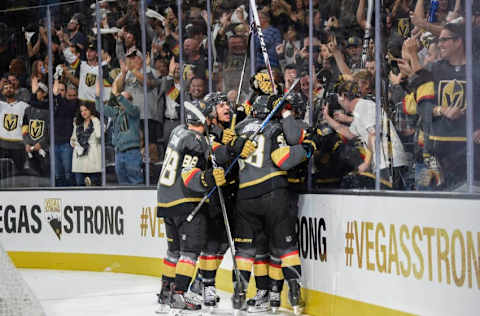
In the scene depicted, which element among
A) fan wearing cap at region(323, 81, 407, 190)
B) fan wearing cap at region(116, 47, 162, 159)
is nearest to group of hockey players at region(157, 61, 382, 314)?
fan wearing cap at region(323, 81, 407, 190)

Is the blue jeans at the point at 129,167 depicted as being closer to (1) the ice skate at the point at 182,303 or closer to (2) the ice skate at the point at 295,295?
(1) the ice skate at the point at 182,303

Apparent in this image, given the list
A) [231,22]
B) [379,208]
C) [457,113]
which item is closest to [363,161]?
[379,208]

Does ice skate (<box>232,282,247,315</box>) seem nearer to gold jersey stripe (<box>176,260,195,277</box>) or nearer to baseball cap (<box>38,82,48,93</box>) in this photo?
gold jersey stripe (<box>176,260,195,277</box>)

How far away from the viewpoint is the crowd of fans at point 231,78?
4.85m

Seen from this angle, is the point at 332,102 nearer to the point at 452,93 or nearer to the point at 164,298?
the point at 452,93

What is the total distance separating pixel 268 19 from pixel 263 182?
1.54 m

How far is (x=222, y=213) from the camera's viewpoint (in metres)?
6.67

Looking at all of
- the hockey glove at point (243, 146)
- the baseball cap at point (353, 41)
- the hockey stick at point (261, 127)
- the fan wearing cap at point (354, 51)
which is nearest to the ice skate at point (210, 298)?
the hockey stick at point (261, 127)

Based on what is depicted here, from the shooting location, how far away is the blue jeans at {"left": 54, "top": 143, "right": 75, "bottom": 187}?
9.71 meters

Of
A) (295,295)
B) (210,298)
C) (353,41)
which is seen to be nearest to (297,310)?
(295,295)

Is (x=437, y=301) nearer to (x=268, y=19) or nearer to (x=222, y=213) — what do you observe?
(x=222, y=213)

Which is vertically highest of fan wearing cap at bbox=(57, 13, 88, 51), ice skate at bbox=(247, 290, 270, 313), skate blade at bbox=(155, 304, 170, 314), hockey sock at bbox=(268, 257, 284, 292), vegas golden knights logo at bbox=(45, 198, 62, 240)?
fan wearing cap at bbox=(57, 13, 88, 51)

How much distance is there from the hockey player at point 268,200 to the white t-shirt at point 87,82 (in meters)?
3.60

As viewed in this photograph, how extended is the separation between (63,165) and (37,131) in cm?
53
